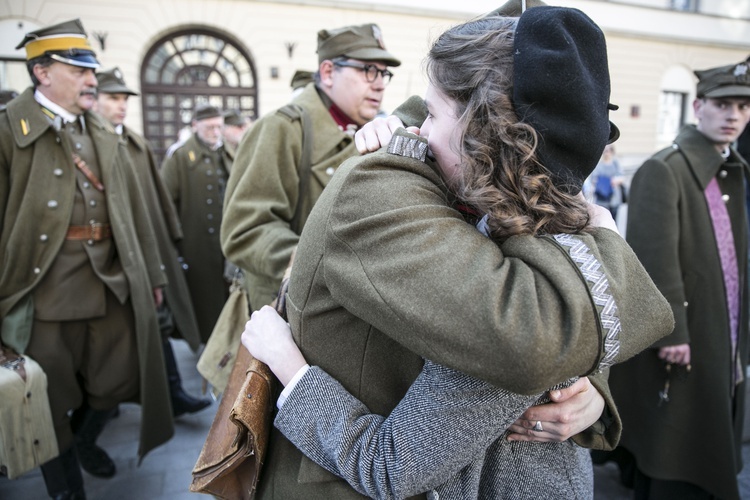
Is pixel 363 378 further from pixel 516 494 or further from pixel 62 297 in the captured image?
pixel 62 297

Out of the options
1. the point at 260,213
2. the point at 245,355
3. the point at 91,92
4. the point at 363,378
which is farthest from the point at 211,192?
the point at 363,378

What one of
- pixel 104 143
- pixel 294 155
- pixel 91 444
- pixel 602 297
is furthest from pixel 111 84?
pixel 602 297

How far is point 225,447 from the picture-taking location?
1.18 metres

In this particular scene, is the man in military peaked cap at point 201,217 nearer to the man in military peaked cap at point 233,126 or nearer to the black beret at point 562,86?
the man in military peaked cap at point 233,126

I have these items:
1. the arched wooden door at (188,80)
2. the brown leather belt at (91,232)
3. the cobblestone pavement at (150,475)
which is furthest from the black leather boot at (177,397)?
the arched wooden door at (188,80)

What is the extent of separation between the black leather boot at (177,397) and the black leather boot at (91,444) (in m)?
0.69

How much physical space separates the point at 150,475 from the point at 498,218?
116 inches

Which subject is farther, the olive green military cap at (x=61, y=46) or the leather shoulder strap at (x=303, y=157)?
the olive green military cap at (x=61, y=46)

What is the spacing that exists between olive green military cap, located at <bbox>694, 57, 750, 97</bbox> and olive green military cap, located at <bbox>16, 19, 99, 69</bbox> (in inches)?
125

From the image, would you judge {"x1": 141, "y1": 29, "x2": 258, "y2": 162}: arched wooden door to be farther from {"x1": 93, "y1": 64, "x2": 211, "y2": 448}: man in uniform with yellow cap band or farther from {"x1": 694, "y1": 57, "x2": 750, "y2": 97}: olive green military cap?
{"x1": 694, "y1": 57, "x2": 750, "y2": 97}: olive green military cap

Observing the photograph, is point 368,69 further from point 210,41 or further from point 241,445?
point 210,41

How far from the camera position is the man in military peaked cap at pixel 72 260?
2.58 metres

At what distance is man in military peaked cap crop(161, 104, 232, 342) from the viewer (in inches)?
199

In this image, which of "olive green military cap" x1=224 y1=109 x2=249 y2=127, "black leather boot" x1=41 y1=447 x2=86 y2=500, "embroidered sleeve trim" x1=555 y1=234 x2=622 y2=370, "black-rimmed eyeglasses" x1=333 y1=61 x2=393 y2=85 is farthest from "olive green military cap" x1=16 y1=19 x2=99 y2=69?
"olive green military cap" x1=224 y1=109 x2=249 y2=127
